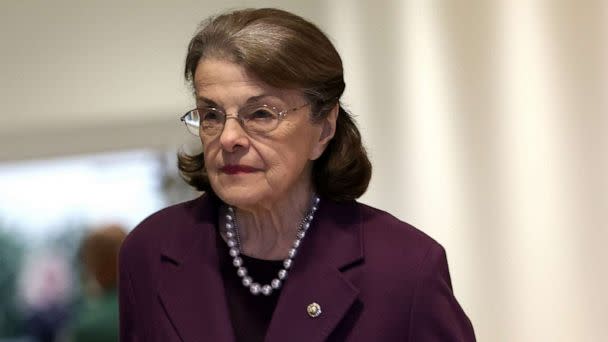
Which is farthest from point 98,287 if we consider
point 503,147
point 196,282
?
point 196,282

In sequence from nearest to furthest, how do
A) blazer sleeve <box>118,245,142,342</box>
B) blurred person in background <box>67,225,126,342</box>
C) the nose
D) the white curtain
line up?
1. the nose
2. blazer sleeve <box>118,245,142,342</box>
3. the white curtain
4. blurred person in background <box>67,225,126,342</box>

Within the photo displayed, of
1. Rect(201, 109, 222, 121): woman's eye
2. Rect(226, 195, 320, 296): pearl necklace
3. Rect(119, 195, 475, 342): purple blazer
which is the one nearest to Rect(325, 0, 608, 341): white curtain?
Rect(119, 195, 475, 342): purple blazer

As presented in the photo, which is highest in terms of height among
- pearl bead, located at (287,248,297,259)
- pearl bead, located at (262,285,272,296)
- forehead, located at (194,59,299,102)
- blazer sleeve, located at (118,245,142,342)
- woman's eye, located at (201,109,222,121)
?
forehead, located at (194,59,299,102)

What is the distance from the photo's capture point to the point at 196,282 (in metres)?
1.79

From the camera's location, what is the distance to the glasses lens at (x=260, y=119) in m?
1.64

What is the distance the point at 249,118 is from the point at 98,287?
6.73 feet

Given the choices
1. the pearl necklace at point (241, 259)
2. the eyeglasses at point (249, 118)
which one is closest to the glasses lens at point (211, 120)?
the eyeglasses at point (249, 118)

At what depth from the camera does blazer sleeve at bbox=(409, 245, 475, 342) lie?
169 centimetres

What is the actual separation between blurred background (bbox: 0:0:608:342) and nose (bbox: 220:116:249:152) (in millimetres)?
1244

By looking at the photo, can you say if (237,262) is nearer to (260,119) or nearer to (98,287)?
(260,119)

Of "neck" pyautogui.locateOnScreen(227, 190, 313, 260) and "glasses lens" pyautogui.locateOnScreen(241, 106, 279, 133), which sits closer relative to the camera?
"glasses lens" pyautogui.locateOnScreen(241, 106, 279, 133)

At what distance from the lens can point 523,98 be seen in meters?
2.67

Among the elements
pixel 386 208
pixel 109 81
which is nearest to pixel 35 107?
pixel 109 81

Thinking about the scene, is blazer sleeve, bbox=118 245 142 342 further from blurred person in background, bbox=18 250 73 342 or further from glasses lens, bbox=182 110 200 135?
blurred person in background, bbox=18 250 73 342
